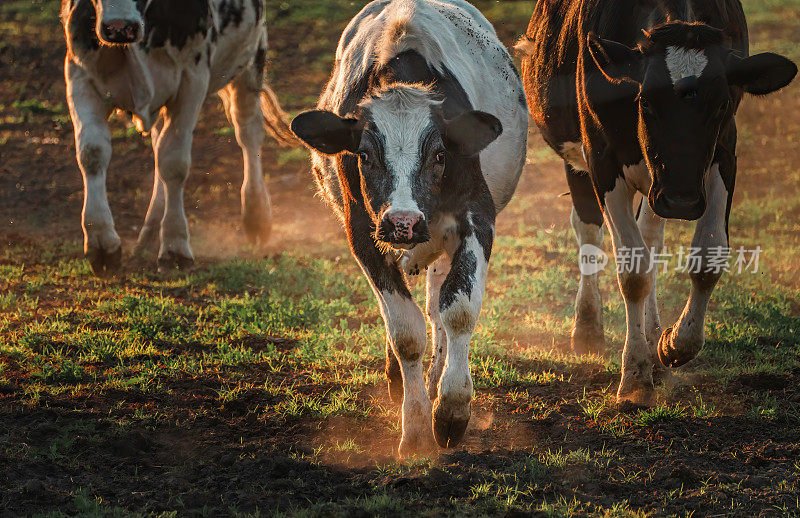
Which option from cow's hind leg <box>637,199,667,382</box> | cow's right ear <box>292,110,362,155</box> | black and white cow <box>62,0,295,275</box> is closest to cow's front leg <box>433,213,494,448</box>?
cow's right ear <box>292,110,362,155</box>

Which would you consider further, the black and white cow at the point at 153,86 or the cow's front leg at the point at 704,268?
the black and white cow at the point at 153,86

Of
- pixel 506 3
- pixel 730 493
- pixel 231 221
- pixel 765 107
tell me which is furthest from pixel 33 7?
pixel 730 493

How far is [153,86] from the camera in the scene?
33.2 ft

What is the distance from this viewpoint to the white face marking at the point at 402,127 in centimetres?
507

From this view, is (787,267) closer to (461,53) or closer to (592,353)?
(592,353)

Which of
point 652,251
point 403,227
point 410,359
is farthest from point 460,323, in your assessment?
point 652,251

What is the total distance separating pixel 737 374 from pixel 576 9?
2.68 m

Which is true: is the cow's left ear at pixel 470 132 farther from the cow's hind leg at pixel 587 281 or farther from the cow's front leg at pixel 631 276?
the cow's hind leg at pixel 587 281

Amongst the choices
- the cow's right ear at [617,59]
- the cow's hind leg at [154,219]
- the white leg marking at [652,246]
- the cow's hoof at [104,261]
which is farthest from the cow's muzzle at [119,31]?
the white leg marking at [652,246]

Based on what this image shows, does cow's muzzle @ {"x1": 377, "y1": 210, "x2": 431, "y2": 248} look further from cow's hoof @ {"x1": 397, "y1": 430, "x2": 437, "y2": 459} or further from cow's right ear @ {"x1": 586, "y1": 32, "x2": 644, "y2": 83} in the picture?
cow's right ear @ {"x1": 586, "y1": 32, "x2": 644, "y2": 83}

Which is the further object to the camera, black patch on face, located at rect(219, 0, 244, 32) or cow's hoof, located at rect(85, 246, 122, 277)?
black patch on face, located at rect(219, 0, 244, 32)

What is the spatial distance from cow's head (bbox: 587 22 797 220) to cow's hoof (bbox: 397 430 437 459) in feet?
5.68

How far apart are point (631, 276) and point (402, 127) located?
2035 millimetres

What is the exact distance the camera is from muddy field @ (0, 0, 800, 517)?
→ 185 inches
